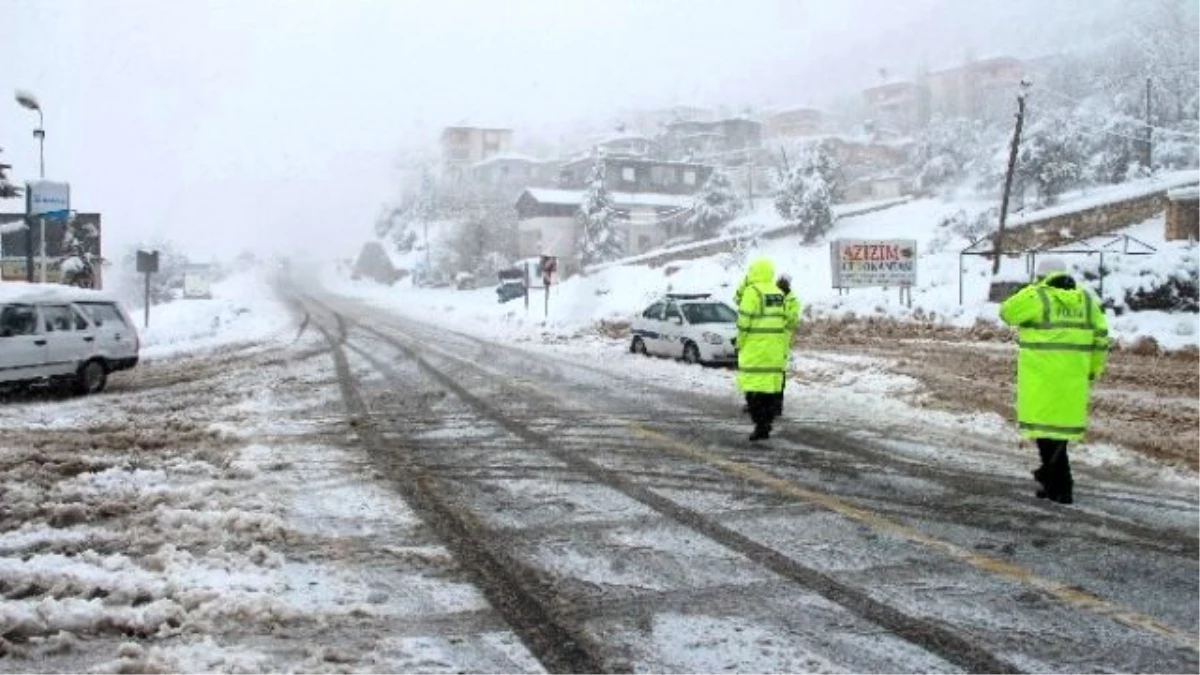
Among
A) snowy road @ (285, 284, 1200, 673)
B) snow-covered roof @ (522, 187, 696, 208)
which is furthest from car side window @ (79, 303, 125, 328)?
snow-covered roof @ (522, 187, 696, 208)

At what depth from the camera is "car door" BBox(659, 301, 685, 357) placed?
784 inches

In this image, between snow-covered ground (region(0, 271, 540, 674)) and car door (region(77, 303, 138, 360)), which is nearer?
Result: snow-covered ground (region(0, 271, 540, 674))

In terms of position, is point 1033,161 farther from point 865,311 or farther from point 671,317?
point 671,317

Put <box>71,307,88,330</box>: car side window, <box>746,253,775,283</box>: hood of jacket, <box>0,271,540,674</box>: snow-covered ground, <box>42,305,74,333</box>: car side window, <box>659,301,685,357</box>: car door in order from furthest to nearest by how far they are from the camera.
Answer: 1. <box>659,301,685,357</box>: car door
2. <box>71,307,88,330</box>: car side window
3. <box>42,305,74,333</box>: car side window
4. <box>746,253,775,283</box>: hood of jacket
5. <box>0,271,540,674</box>: snow-covered ground

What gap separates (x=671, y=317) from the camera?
2048 centimetres

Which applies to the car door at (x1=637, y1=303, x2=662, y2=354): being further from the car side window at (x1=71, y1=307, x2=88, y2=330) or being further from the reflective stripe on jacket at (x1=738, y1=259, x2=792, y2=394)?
the car side window at (x1=71, y1=307, x2=88, y2=330)

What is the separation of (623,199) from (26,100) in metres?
53.4

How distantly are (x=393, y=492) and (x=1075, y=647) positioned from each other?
4.98 meters

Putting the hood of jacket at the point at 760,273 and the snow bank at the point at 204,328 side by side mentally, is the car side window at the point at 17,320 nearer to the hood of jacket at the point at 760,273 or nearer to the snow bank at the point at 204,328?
the snow bank at the point at 204,328

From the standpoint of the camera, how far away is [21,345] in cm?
1434

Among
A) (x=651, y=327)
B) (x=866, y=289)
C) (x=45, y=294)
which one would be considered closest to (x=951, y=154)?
(x=866, y=289)

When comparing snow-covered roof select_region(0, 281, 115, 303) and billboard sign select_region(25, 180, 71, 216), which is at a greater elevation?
billboard sign select_region(25, 180, 71, 216)

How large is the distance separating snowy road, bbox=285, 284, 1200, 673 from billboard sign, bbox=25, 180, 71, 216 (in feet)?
64.8

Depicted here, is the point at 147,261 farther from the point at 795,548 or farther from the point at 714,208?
the point at 714,208
